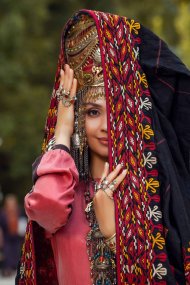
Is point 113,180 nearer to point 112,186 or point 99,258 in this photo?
point 112,186

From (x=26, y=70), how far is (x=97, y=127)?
1024 inches

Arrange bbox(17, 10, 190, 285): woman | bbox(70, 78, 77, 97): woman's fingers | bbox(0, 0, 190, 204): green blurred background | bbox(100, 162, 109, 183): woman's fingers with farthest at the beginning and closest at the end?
bbox(0, 0, 190, 204): green blurred background, bbox(70, 78, 77, 97): woman's fingers, bbox(100, 162, 109, 183): woman's fingers, bbox(17, 10, 190, 285): woman

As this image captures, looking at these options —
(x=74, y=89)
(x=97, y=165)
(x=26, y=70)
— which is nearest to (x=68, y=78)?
(x=74, y=89)

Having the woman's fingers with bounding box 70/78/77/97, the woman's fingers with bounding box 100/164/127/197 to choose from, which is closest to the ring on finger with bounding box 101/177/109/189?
the woman's fingers with bounding box 100/164/127/197

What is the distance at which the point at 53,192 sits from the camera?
16.0ft

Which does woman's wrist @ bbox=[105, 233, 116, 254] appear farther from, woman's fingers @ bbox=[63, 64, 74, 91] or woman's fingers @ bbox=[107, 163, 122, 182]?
woman's fingers @ bbox=[63, 64, 74, 91]

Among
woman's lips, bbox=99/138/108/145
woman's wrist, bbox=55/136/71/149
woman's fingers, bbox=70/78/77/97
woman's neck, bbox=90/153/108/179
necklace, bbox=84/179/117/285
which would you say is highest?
woman's fingers, bbox=70/78/77/97

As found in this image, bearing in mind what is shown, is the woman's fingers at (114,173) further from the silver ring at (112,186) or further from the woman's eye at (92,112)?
the woman's eye at (92,112)

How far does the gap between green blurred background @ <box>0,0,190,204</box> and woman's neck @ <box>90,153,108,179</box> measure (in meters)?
Answer: 22.4

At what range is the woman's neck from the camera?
5102 mm

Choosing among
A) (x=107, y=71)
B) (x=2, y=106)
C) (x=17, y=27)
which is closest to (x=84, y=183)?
(x=107, y=71)

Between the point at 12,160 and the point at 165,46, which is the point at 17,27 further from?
the point at 165,46

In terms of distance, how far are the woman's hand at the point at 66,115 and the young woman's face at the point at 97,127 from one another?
0.08 meters

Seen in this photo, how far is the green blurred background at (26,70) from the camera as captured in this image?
92.2 feet
